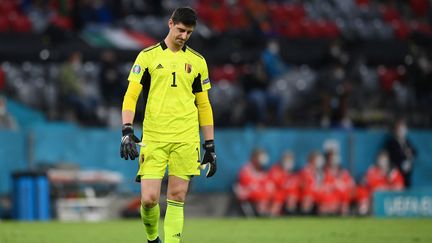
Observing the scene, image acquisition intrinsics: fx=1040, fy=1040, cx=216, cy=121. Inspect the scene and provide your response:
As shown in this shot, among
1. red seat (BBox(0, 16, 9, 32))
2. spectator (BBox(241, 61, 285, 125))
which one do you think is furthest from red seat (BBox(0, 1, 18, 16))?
spectator (BBox(241, 61, 285, 125))

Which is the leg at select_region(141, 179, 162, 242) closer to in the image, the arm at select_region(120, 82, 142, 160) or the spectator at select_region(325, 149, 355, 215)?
the arm at select_region(120, 82, 142, 160)

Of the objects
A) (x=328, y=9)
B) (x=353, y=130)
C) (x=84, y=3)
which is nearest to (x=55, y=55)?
(x=84, y=3)

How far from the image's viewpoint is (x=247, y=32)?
85.4ft

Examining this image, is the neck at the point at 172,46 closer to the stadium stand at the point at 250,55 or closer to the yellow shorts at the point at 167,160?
the yellow shorts at the point at 167,160

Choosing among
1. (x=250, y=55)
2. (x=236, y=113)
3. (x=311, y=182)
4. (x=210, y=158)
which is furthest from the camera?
(x=250, y=55)

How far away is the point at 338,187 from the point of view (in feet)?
74.3

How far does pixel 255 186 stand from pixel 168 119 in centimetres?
1193

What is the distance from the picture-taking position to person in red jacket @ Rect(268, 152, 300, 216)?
22.2 m

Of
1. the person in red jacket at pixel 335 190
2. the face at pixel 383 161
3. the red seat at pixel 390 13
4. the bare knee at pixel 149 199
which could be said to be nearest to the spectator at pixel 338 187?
the person in red jacket at pixel 335 190

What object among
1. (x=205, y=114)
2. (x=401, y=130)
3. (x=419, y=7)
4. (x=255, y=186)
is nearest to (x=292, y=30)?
(x=401, y=130)

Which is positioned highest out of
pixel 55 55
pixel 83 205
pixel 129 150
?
pixel 55 55

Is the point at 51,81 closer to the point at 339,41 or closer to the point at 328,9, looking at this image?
the point at 339,41

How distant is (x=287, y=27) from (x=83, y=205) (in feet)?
31.4

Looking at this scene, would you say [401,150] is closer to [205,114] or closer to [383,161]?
[383,161]
